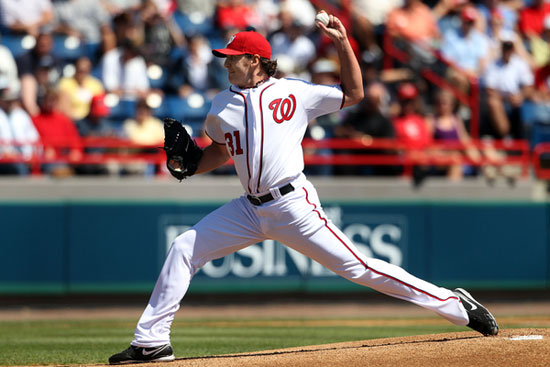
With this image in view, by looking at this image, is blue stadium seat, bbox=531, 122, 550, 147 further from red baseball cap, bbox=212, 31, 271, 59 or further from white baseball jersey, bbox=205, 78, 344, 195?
red baseball cap, bbox=212, 31, 271, 59

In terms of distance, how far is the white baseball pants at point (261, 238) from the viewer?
17.9ft

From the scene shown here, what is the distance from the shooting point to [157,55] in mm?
12883

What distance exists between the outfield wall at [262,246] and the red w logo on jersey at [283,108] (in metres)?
5.85

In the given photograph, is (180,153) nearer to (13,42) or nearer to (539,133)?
(13,42)

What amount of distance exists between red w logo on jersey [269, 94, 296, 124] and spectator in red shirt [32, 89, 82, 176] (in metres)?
6.07

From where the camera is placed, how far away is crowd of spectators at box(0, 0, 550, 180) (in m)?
11.6

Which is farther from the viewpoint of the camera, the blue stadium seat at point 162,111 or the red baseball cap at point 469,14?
the red baseball cap at point 469,14

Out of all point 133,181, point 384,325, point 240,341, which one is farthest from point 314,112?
point 133,181

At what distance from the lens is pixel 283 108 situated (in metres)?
5.52

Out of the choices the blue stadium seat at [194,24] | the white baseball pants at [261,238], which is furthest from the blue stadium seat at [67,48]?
the white baseball pants at [261,238]

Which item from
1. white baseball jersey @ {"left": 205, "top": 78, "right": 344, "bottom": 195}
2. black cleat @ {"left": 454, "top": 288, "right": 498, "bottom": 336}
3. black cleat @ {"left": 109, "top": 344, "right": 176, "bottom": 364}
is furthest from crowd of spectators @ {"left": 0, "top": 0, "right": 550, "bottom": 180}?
black cleat @ {"left": 454, "top": 288, "right": 498, "bottom": 336}

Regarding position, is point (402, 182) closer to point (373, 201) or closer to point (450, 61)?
point (373, 201)

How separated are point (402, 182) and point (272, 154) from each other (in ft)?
21.8

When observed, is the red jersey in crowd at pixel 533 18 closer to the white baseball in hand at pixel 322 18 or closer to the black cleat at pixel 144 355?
the white baseball in hand at pixel 322 18
